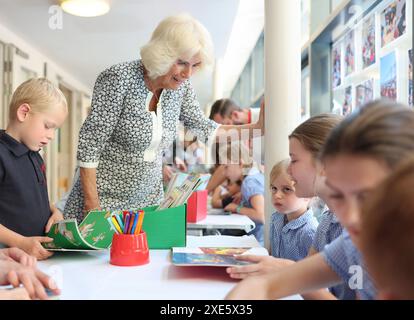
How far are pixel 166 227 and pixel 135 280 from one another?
0.35 metres

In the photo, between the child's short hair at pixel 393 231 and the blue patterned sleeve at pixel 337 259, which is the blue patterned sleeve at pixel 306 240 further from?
the child's short hair at pixel 393 231

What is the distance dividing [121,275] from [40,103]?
2.28ft

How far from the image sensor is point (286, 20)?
5.65ft

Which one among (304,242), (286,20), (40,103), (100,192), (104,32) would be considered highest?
(104,32)

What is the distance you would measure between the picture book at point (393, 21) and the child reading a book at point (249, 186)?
904mm

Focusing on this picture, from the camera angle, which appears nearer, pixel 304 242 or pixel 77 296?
pixel 77 296

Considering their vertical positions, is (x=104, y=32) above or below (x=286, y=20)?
above

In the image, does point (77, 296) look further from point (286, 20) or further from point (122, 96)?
point (286, 20)

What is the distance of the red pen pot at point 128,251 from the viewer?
1.07 m

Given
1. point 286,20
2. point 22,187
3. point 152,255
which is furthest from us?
point 286,20

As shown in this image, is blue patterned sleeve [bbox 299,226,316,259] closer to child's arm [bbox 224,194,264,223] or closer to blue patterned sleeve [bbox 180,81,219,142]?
blue patterned sleeve [bbox 180,81,219,142]

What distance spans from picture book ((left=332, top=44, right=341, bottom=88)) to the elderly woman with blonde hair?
139 cm

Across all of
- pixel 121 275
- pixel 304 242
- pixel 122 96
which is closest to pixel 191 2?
pixel 122 96

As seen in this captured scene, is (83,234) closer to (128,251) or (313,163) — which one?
(128,251)
